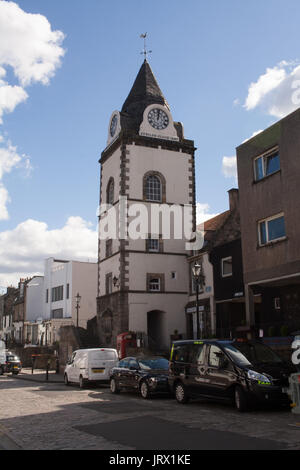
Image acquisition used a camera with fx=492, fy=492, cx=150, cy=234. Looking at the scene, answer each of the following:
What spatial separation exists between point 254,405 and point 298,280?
28.9 feet

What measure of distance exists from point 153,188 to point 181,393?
25.8m

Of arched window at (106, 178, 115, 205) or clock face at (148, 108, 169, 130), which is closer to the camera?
clock face at (148, 108, 169, 130)

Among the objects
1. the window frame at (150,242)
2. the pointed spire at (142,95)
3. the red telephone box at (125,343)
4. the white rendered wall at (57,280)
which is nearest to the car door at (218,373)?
the red telephone box at (125,343)

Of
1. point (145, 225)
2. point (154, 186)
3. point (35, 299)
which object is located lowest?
point (35, 299)

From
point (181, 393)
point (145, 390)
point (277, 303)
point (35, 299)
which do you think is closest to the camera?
point (181, 393)

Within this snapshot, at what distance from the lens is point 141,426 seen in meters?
10.8

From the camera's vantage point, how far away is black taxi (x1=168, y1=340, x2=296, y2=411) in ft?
41.6

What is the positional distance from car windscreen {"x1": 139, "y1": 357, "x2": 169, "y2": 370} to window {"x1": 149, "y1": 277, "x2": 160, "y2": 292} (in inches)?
A: 753

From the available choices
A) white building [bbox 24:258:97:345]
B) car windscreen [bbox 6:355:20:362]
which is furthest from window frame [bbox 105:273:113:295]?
white building [bbox 24:258:97:345]

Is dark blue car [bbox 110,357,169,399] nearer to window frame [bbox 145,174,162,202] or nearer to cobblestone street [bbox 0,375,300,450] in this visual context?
cobblestone street [bbox 0,375,300,450]

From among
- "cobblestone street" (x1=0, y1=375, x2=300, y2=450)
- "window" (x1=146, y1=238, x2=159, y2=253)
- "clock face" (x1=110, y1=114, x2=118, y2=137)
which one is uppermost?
"clock face" (x1=110, y1=114, x2=118, y2=137)

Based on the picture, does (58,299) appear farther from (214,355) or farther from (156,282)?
(214,355)

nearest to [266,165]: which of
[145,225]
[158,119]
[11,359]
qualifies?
[145,225]
